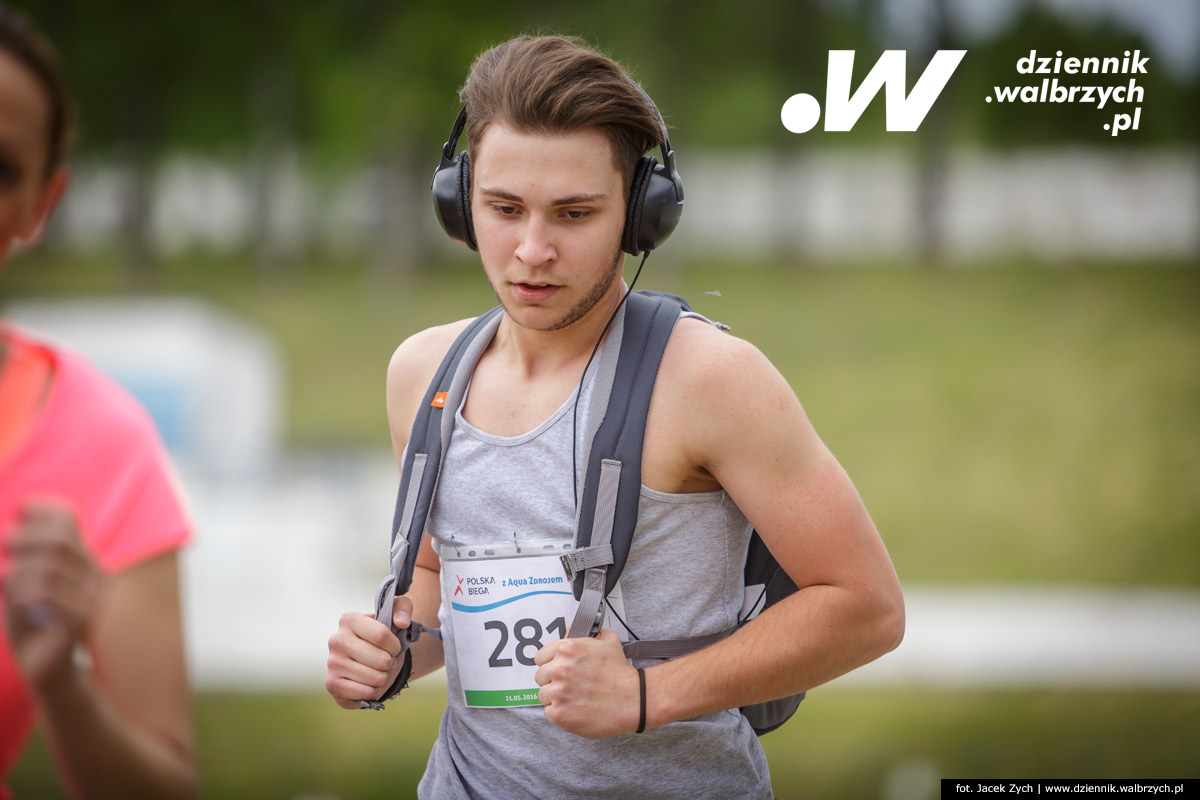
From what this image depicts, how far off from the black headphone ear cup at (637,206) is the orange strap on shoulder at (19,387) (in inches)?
36.6

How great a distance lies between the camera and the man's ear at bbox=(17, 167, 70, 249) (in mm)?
1408

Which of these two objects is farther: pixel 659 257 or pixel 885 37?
pixel 659 257

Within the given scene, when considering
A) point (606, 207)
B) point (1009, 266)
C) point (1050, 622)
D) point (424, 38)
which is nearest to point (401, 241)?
point (424, 38)

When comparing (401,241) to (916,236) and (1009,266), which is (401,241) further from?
(1009,266)

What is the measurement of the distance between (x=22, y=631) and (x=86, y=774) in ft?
1.03

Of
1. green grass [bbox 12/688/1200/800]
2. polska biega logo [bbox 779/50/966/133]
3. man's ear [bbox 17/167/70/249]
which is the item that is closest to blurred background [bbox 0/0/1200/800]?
green grass [bbox 12/688/1200/800]

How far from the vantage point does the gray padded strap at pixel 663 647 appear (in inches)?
70.1

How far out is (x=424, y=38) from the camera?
50.9 ft

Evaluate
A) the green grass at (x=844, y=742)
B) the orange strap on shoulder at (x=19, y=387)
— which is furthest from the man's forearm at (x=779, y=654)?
the green grass at (x=844, y=742)

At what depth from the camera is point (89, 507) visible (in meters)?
1.48

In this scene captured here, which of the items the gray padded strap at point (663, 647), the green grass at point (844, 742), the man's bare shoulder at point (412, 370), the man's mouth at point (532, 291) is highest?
the man's mouth at point (532, 291)

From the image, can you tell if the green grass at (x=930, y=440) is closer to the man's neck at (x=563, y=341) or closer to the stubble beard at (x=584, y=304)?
the man's neck at (x=563, y=341)

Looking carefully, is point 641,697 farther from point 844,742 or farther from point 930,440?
point 930,440

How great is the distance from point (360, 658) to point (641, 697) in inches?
18.4
